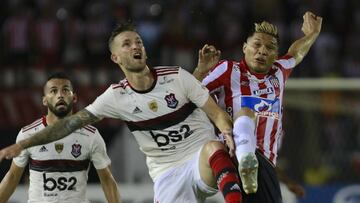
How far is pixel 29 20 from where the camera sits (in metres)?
12.2

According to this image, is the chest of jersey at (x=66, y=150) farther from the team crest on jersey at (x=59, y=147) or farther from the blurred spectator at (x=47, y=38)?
the blurred spectator at (x=47, y=38)

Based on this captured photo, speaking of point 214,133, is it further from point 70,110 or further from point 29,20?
point 29,20

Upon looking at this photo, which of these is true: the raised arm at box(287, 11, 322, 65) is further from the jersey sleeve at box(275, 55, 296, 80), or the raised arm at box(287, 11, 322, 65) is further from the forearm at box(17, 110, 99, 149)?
the forearm at box(17, 110, 99, 149)

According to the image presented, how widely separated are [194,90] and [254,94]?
474 millimetres

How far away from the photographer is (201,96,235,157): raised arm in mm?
5863

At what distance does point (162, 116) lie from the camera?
630 cm

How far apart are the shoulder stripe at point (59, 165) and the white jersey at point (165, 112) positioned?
2.55 ft

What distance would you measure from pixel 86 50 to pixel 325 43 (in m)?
3.36

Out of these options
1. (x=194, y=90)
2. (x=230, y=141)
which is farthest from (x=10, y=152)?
(x=230, y=141)

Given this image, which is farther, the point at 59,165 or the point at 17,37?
the point at 17,37

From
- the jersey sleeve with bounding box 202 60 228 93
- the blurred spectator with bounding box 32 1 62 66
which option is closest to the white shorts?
the jersey sleeve with bounding box 202 60 228 93

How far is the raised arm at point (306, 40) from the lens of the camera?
710 cm

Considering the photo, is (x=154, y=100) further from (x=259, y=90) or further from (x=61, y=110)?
(x=61, y=110)

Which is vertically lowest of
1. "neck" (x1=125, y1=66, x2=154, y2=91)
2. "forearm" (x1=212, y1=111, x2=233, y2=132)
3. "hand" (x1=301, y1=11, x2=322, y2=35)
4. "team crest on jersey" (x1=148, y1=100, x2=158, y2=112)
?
"forearm" (x1=212, y1=111, x2=233, y2=132)
